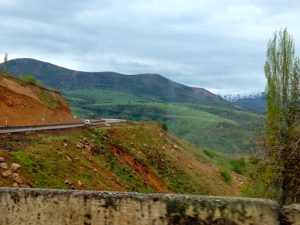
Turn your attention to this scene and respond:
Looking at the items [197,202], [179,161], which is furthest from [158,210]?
[179,161]

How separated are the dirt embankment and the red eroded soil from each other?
29.3 ft

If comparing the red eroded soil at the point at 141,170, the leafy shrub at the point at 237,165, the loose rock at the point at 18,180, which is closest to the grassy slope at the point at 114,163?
the red eroded soil at the point at 141,170

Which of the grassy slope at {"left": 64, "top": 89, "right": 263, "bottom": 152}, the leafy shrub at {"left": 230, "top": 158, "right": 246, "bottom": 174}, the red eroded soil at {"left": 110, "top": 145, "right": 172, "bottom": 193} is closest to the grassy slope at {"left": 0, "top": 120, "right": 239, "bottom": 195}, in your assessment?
the red eroded soil at {"left": 110, "top": 145, "right": 172, "bottom": 193}

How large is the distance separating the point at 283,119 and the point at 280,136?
45.9 inches

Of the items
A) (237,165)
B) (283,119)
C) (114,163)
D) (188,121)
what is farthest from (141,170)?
(188,121)

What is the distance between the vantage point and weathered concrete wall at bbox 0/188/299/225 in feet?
14.8

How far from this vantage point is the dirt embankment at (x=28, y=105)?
118ft

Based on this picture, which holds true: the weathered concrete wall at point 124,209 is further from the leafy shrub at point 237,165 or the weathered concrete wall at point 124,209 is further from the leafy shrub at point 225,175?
the leafy shrub at point 237,165

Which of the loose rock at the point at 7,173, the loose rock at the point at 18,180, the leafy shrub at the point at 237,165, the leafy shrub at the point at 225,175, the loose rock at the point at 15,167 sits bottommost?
the leafy shrub at the point at 237,165

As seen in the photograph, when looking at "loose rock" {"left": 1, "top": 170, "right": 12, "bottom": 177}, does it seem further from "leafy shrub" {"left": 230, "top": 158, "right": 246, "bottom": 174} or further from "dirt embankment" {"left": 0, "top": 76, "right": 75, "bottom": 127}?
"leafy shrub" {"left": 230, "top": 158, "right": 246, "bottom": 174}

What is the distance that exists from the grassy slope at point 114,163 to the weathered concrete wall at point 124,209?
973 centimetres

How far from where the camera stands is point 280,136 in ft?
55.5

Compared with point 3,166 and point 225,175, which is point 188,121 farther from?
point 3,166

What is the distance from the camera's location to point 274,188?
16.1 metres
